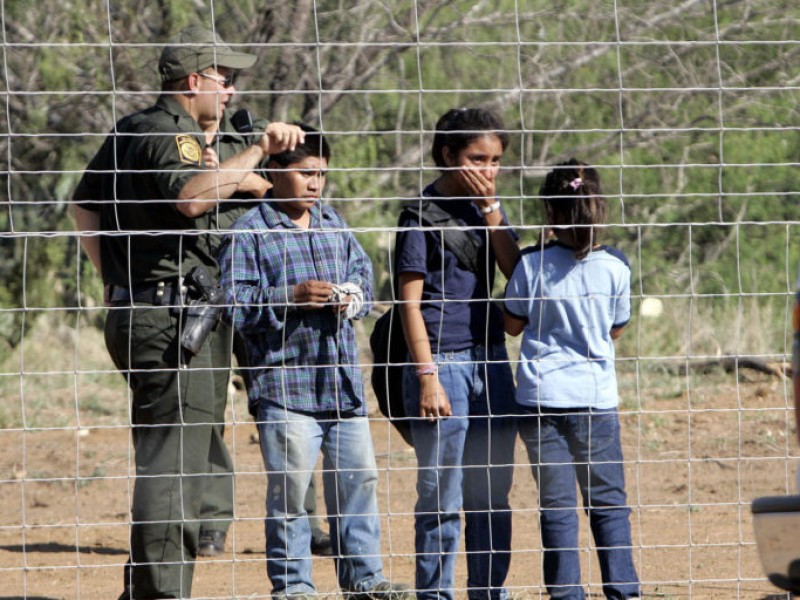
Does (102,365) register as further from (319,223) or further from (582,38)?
(319,223)

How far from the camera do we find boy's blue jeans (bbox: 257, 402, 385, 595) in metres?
4.33

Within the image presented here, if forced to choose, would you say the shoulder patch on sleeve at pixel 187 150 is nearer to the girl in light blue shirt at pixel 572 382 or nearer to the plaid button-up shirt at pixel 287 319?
the plaid button-up shirt at pixel 287 319

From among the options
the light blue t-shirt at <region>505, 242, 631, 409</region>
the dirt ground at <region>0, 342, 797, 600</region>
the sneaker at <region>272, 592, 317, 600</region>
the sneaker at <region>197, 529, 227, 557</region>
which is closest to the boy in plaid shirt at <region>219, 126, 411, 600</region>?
the sneaker at <region>272, 592, 317, 600</region>

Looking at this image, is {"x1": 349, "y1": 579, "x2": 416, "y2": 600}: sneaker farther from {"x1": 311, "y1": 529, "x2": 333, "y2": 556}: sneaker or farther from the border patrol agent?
{"x1": 311, "y1": 529, "x2": 333, "y2": 556}: sneaker

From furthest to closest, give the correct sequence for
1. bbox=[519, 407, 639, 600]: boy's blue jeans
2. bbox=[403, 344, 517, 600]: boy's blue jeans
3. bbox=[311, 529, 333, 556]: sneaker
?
1. bbox=[311, 529, 333, 556]: sneaker
2. bbox=[403, 344, 517, 600]: boy's blue jeans
3. bbox=[519, 407, 639, 600]: boy's blue jeans

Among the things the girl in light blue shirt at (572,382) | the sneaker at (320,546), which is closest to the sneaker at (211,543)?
the sneaker at (320,546)

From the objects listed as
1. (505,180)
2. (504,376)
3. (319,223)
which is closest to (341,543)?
(504,376)

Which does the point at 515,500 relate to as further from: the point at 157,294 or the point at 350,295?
the point at 157,294

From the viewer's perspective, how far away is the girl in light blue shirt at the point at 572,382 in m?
4.22

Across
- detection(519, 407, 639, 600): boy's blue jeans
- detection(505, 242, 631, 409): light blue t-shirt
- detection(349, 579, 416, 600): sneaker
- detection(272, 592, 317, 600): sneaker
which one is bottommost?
detection(349, 579, 416, 600): sneaker

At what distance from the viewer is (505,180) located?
33.4 ft

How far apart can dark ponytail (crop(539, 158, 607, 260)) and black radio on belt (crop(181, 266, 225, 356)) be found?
107 centimetres

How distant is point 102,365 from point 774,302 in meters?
4.91

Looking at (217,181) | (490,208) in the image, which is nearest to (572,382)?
(490,208)
